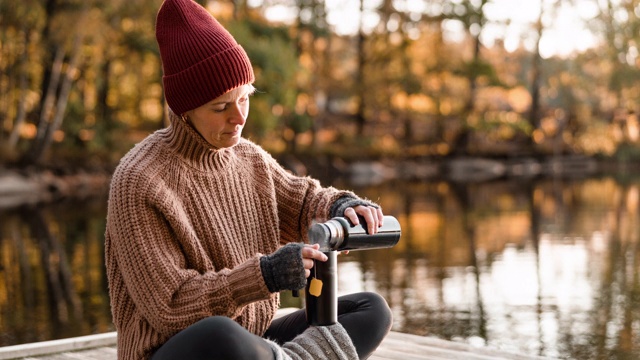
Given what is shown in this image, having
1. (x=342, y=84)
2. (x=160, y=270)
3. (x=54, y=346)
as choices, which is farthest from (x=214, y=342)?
(x=342, y=84)

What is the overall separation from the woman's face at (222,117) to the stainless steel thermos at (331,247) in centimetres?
30

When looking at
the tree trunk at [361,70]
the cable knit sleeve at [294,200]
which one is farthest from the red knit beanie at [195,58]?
the tree trunk at [361,70]

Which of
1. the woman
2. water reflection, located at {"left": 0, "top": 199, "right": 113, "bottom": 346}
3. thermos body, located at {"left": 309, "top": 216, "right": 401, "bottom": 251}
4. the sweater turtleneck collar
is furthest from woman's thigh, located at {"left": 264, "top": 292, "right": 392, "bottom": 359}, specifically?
water reflection, located at {"left": 0, "top": 199, "right": 113, "bottom": 346}

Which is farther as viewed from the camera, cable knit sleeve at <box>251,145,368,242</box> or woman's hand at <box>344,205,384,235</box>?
cable knit sleeve at <box>251,145,368,242</box>

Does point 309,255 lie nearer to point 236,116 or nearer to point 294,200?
point 236,116

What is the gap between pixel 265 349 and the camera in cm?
213

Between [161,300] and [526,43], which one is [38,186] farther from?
[161,300]

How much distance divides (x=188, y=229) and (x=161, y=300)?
18 cm

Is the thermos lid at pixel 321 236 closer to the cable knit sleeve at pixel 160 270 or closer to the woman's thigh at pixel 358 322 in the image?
the cable knit sleeve at pixel 160 270

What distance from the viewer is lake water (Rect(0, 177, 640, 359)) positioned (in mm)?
5105

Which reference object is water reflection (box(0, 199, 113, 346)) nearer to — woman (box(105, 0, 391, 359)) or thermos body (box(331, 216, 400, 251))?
woman (box(105, 0, 391, 359))

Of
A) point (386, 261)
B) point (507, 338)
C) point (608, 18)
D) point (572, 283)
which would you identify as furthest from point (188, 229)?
point (608, 18)

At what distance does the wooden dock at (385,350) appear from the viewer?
3291mm

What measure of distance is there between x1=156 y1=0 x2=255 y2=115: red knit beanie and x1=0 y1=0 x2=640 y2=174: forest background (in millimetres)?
18010
